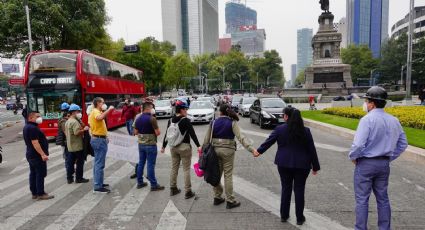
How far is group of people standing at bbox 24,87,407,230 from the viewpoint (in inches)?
150

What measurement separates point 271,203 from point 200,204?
1.26 m

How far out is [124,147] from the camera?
275 inches

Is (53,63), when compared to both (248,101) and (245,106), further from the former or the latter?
(248,101)

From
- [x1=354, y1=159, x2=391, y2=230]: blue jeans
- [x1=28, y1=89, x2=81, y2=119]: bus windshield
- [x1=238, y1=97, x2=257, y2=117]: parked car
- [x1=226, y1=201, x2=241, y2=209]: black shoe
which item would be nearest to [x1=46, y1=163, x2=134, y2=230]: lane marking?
[x1=226, y1=201, x2=241, y2=209]: black shoe

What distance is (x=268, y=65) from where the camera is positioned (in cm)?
9331

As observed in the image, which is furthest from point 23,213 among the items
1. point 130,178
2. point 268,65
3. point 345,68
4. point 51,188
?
point 268,65

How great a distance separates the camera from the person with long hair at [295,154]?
171 inches

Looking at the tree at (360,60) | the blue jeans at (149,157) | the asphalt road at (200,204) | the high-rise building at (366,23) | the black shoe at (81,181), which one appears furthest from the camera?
the high-rise building at (366,23)

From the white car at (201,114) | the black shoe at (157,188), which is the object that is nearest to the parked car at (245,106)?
the white car at (201,114)

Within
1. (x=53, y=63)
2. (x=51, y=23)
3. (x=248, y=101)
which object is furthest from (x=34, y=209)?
(x=51, y=23)

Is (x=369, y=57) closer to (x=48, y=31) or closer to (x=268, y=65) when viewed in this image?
(x=268, y=65)

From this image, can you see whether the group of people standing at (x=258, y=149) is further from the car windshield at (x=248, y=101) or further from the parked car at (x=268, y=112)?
the car windshield at (x=248, y=101)

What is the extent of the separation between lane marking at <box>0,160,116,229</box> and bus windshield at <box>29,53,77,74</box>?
27.2 feet

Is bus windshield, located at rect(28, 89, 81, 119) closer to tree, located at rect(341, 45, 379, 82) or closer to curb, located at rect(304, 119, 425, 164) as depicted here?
curb, located at rect(304, 119, 425, 164)
